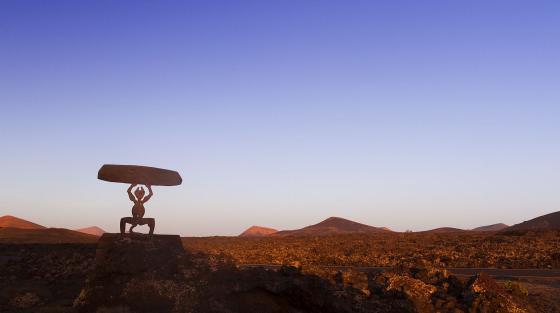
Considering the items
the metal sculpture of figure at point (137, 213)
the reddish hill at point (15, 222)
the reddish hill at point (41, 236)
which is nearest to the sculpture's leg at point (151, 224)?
the metal sculpture of figure at point (137, 213)

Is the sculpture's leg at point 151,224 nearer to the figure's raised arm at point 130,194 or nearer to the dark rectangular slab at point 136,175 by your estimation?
the figure's raised arm at point 130,194

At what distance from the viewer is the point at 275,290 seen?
13828 millimetres

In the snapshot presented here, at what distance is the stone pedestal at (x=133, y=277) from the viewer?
1345cm

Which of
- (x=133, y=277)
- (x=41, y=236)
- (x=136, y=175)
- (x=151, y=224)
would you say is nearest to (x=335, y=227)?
(x=41, y=236)

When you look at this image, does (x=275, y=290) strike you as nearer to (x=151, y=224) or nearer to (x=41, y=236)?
(x=151, y=224)

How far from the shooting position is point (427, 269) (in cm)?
1869

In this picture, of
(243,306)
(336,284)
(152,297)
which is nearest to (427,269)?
(336,284)

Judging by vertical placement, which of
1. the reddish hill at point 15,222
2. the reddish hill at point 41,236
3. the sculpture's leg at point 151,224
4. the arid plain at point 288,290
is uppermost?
the reddish hill at point 15,222

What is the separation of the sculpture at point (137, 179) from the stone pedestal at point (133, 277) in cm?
55

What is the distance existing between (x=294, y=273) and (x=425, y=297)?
405 cm

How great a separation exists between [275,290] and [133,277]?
11.9 ft

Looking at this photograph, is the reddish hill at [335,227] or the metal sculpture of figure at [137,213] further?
the reddish hill at [335,227]

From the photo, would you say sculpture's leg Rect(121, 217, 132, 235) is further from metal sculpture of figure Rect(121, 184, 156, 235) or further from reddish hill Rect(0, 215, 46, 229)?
reddish hill Rect(0, 215, 46, 229)

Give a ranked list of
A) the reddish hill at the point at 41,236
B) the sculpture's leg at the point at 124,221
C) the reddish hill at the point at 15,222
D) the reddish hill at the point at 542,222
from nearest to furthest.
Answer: the sculpture's leg at the point at 124,221, the reddish hill at the point at 41,236, the reddish hill at the point at 542,222, the reddish hill at the point at 15,222
